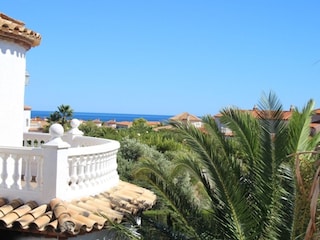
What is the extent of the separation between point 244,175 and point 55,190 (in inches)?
106

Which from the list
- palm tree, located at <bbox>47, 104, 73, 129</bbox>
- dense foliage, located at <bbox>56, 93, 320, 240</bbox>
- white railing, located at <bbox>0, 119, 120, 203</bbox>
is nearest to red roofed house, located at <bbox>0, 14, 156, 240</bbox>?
white railing, located at <bbox>0, 119, 120, 203</bbox>

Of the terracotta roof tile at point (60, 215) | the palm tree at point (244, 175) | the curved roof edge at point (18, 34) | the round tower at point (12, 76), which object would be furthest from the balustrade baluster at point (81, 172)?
the curved roof edge at point (18, 34)

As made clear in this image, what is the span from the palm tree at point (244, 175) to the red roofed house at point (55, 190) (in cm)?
100

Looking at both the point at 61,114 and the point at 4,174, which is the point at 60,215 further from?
the point at 61,114

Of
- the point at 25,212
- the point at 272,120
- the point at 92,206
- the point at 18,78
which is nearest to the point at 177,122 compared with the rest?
the point at 272,120

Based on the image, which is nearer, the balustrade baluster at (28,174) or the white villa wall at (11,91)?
the balustrade baluster at (28,174)

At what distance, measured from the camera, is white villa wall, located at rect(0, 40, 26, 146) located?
8111mm

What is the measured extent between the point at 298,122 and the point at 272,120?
1.31 feet

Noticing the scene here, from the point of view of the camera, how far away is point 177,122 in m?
6.46

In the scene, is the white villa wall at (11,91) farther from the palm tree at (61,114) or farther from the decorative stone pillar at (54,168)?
the palm tree at (61,114)

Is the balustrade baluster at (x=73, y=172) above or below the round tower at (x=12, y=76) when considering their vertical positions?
below

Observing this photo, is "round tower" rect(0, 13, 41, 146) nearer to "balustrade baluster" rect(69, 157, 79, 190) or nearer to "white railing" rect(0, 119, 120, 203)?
"white railing" rect(0, 119, 120, 203)

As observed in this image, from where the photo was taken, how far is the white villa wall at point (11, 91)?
26.6ft

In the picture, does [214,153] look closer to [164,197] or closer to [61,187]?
[164,197]
